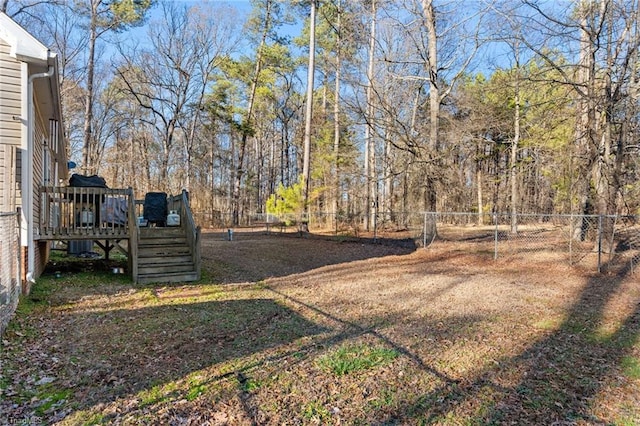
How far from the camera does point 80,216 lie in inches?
293

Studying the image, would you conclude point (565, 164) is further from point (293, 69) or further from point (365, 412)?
point (293, 69)

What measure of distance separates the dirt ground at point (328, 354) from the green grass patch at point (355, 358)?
21 millimetres

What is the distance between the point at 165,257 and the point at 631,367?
737 centimetres

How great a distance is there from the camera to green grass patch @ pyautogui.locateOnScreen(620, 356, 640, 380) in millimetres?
3381

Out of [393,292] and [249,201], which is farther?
[249,201]

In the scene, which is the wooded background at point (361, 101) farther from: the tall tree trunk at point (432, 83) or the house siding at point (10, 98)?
the house siding at point (10, 98)

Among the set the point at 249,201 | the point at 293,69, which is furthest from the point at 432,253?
the point at 249,201

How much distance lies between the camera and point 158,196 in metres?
10.2

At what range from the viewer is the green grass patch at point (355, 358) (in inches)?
138

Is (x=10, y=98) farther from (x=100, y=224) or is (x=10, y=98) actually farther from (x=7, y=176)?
(x=100, y=224)

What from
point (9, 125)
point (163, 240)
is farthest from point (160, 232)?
point (9, 125)

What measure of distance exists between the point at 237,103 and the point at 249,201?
10.3 meters

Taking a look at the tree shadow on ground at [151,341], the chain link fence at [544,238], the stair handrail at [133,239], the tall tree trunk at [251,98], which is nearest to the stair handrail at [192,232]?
the stair handrail at [133,239]

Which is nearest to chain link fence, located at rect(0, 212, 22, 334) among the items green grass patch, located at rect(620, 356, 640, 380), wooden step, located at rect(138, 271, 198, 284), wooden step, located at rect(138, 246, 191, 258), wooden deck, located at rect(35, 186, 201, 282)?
wooden deck, located at rect(35, 186, 201, 282)
